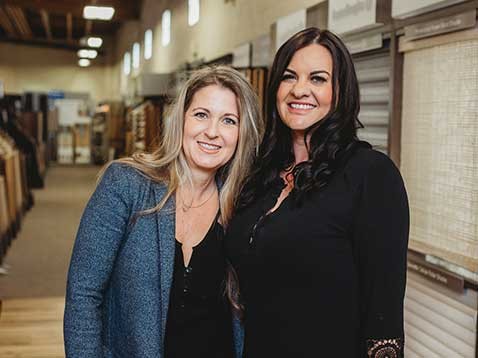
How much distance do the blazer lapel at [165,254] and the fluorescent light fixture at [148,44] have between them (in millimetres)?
16773

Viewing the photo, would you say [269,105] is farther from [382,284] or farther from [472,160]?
[472,160]

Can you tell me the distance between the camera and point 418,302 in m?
3.44

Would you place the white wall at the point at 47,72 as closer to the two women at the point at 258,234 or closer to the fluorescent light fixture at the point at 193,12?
the fluorescent light fixture at the point at 193,12

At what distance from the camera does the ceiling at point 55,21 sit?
60.4 feet

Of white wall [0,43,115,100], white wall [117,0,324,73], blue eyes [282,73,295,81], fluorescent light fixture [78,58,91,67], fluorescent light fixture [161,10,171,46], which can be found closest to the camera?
blue eyes [282,73,295,81]

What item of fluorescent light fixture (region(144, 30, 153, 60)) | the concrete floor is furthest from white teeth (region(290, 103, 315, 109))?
fluorescent light fixture (region(144, 30, 153, 60))

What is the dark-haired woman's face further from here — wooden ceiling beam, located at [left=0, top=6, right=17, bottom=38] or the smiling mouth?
wooden ceiling beam, located at [left=0, top=6, right=17, bottom=38]

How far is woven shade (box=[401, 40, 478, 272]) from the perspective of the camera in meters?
2.96

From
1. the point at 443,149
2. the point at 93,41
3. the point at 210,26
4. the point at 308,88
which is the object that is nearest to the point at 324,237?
the point at 308,88

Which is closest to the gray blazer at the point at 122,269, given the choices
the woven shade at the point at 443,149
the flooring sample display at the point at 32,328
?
the woven shade at the point at 443,149

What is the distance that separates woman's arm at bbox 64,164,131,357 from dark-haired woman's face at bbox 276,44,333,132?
0.52m

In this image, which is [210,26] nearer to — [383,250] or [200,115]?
[200,115]

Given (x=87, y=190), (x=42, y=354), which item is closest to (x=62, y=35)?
(x=87, y=190)

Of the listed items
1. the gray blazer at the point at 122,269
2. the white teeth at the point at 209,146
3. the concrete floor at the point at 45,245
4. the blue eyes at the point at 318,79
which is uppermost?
the blue eyes at the point at 318,79
